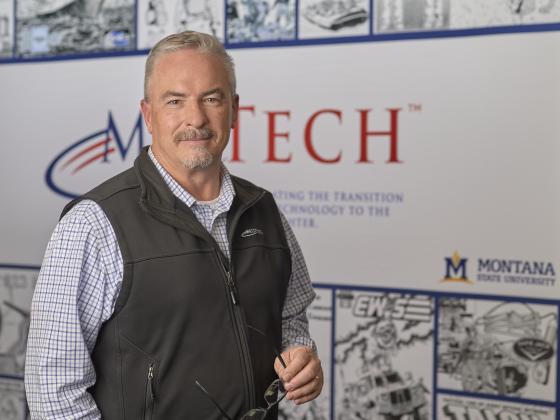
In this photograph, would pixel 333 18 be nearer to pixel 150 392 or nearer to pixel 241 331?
pixel 241 331

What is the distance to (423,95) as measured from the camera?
2457 mm

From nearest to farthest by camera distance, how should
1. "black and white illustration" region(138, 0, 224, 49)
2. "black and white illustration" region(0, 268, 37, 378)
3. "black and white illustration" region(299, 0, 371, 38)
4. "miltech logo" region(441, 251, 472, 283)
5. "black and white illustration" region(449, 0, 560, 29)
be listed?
"black and white illustration" region(449, 0, 560, 29)
"miltech logo" region(441, 251, 472, 283)
"black and white illustration" region(299, 0, 371, 38)
"black and white illustration" region(138, 0, 224, 49)
"black and white illustration" region(0, 268, 37, 378)

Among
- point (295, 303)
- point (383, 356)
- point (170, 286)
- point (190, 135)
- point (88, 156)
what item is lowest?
point (383, 356)

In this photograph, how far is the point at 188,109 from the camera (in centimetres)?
142

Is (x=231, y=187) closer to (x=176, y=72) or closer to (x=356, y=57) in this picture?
(x=176, y=72)

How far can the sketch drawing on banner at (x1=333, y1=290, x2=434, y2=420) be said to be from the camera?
248cm

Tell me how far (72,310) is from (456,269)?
4.64ft

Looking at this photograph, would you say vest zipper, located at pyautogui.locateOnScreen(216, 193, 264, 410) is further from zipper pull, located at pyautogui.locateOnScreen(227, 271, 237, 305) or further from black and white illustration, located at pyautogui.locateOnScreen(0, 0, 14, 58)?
black and white illustration, located at pyautogui.locateOnScreen(0, 0, 14, 58)

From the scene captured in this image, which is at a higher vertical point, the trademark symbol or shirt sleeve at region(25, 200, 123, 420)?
the trademark symbol

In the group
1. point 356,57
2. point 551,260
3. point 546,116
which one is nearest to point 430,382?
point 551,260

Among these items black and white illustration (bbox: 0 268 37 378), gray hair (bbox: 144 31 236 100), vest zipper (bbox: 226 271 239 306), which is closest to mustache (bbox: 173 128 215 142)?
gray hair (bbox: 144 31 236 100)

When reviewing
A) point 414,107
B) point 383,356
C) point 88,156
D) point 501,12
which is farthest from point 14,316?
point 501,12

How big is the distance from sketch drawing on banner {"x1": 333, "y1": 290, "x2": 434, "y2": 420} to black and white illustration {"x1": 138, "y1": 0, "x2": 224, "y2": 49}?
100cm

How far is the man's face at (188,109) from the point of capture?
142 cm
